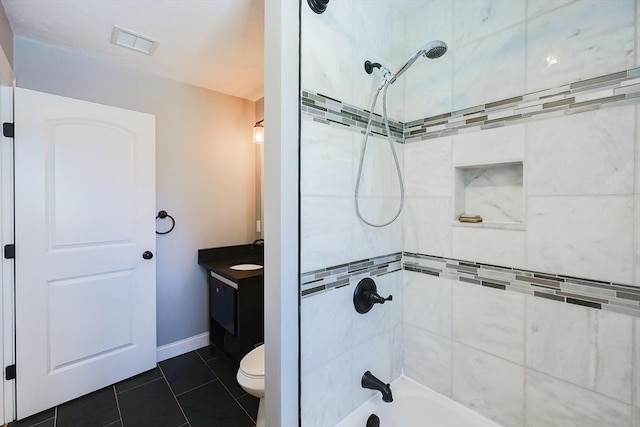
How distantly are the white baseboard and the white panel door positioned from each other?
0.17 m

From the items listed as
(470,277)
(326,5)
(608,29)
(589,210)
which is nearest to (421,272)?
(470,277)

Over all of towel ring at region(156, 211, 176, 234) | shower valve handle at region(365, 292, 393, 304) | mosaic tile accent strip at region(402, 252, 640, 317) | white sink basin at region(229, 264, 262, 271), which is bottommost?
white sink basin at region(229, 264, 262, 271)

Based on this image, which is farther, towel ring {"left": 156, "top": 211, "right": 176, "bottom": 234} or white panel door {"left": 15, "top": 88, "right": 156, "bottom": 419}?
towel ring {"left": 156, "top": 211, "right": 176, "bottom": 234}

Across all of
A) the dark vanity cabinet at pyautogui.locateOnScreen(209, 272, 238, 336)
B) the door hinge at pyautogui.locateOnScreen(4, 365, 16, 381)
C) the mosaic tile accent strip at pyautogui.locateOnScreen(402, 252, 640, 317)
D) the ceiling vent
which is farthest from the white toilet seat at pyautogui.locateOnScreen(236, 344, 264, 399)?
the ceiling vent

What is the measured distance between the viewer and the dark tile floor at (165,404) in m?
1.63

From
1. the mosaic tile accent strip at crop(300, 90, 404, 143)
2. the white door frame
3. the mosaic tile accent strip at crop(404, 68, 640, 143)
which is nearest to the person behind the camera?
the mosaic tile accent strip at crop(404, 68, 640, 143)

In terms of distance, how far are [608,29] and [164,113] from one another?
267 cm

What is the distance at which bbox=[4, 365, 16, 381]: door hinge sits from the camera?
1603mm

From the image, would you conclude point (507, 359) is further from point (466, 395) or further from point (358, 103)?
point (358, 103)

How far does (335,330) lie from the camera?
1108 mm

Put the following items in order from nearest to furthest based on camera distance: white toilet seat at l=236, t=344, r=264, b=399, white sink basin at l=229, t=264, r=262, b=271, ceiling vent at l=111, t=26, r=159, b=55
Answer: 1. white toilet seat at l=236, t=344, r=264, b=399
2. ceiling vent at l=111, t=26, r=159, b=55
3. white sink basin at l=229, t=264, r=262, b=271

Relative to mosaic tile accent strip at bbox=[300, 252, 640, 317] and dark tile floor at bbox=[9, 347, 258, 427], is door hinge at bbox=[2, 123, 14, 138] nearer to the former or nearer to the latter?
dark tile floor at bbox=[9, 347, 258, 427]

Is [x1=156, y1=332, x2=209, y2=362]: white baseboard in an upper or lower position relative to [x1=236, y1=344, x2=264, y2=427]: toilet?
lower

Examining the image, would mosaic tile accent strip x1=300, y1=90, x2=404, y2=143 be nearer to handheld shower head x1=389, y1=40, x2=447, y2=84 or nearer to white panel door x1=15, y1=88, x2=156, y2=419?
handheld shower head x1=389, y1=40, x2=447, y2=84
